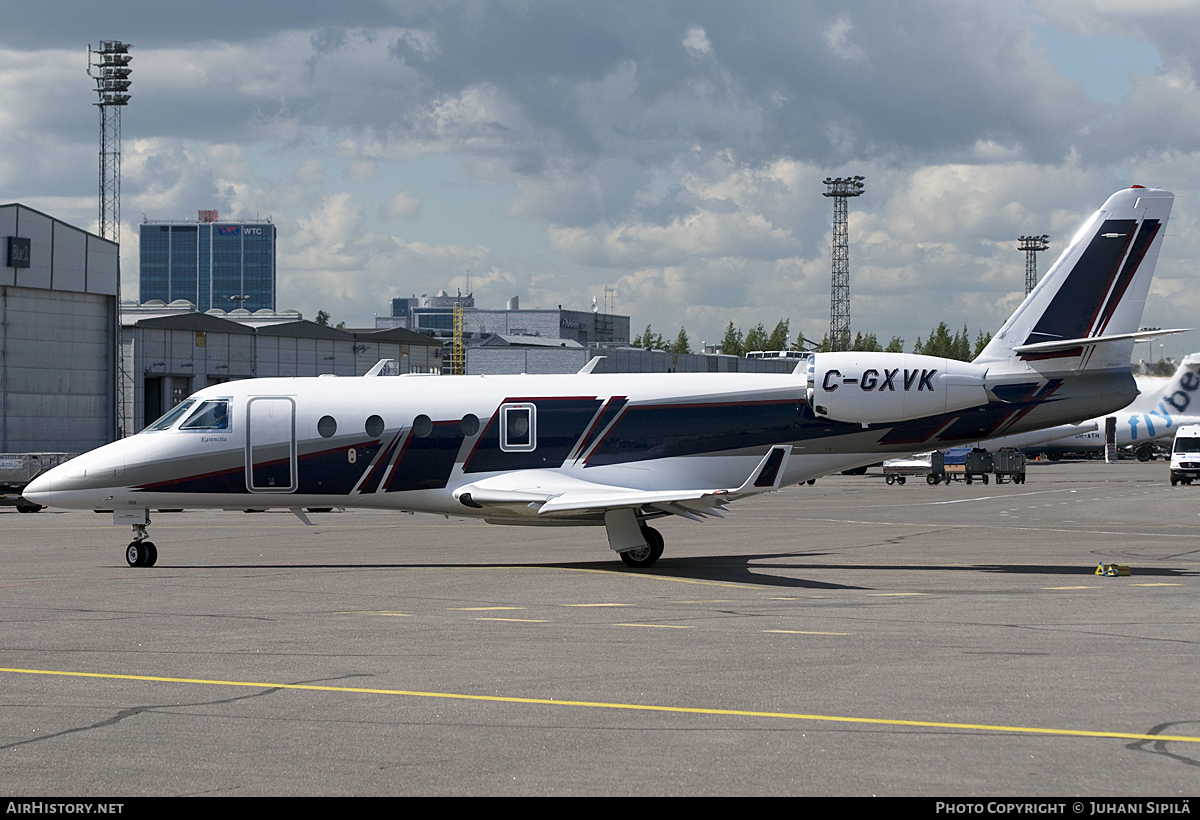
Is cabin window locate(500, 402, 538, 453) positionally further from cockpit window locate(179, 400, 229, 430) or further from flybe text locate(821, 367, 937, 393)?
flybe text locate(821, 367, 937, 393)

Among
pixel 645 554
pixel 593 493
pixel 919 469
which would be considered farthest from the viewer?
pixel 919 469

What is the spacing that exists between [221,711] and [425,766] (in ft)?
8.47

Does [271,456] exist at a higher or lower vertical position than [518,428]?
lower

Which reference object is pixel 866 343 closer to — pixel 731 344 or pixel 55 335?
pixel 731 344

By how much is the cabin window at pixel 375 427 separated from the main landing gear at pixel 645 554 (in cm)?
504

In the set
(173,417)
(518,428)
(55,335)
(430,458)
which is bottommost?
(430,458)

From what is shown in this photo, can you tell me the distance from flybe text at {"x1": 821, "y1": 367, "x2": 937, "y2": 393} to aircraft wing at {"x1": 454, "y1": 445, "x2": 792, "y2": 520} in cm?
144

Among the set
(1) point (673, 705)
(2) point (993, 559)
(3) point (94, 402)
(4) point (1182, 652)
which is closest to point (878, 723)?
(1) point (673, 705)

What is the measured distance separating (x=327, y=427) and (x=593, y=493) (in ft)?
17.4

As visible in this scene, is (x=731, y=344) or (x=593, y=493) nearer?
(x=593, y=493)

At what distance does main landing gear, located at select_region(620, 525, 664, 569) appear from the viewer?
72.4 feet

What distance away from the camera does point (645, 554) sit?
22078 mm

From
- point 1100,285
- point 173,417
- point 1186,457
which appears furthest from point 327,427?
point 1186,457

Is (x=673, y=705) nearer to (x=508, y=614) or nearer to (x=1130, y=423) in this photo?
(x=508, y=614)
